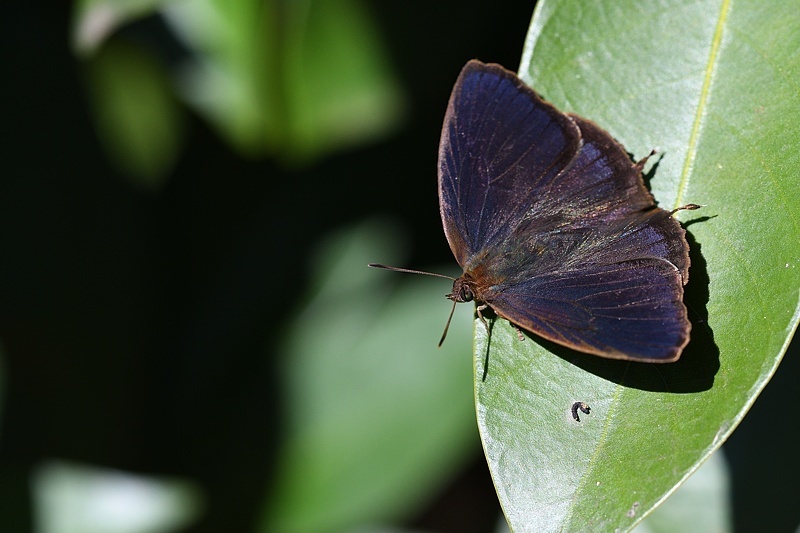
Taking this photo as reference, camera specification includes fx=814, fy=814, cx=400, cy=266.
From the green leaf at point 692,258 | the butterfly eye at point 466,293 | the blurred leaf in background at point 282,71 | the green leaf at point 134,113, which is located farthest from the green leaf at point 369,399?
the green leaf at point 692,258

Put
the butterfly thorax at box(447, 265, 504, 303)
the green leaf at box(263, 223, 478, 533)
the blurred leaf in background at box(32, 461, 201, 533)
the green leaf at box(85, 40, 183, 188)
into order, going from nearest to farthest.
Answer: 1. the butterfly thorax at box(447, 265, 504, 303)
2. the green leaf at box(263, 223, 478, 533)
3. the blurred leaf in background at box(32, 461, 201, 533)
4. the green leaf at box(85, 40, 183, 188)

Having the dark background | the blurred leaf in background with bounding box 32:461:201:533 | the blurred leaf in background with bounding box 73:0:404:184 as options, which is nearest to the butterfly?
the blurred leaf in background with bounding box 73:0:404:184

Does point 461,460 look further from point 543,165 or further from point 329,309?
point 543,165

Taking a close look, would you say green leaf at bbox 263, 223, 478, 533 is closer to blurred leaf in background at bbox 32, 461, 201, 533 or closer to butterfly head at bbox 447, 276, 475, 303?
blurred leaf in background at bbox 32, 461, 201, 533

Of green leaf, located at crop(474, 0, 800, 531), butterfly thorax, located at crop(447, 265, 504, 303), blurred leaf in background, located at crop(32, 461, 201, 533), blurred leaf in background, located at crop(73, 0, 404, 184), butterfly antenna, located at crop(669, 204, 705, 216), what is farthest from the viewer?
blurred leaf in background, located at crop(32, 461, 201, 533)

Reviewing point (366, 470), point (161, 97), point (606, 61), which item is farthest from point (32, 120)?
point (606, 61)

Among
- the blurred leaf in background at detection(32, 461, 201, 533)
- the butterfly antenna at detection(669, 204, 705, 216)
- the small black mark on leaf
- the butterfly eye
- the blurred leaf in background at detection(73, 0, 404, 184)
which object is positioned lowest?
the blurred leaf in background at detection(32, 461, 201, 533)
